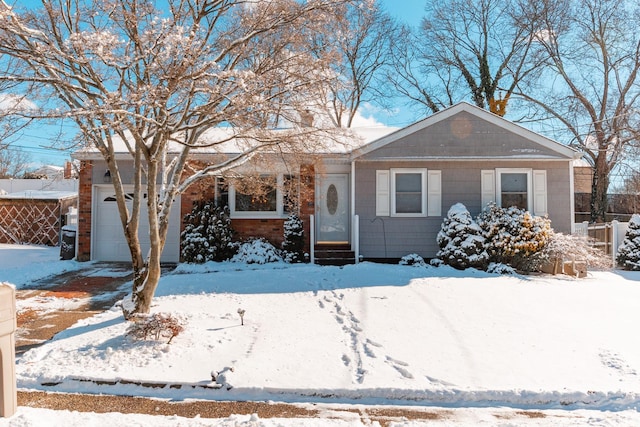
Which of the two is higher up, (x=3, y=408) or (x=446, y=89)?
(x=446, y=89)

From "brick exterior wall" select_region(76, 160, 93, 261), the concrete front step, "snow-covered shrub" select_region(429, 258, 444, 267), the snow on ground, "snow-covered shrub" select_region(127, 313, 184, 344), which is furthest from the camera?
"brick exterior wall" select_region(76, 160, 93, 261)

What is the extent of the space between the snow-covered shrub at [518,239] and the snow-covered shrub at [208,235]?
671cm

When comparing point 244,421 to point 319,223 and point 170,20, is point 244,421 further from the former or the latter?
point 319,223

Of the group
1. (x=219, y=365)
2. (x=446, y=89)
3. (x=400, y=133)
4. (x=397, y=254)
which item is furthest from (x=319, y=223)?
(x=446, y=89)

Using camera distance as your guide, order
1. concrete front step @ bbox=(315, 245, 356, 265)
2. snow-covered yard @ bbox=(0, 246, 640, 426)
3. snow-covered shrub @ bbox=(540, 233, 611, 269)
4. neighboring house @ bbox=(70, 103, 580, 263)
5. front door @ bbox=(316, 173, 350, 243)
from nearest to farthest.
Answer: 1. snow-covered yard @ bbox=(0, 246, 640, 426)
2. snow-covered shrub @ bbox=(540, 233, 611, 269)
3. concrete front step @ bbox=(315, 245, 356, 265)
4. neighboring house @ bbox=(70, 103, 580, 263)
5. front door @ bbox=(316, 173, 350, 243)

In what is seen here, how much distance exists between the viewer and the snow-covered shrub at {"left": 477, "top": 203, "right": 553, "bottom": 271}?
995 centimetres

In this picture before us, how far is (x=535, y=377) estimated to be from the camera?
4305mm

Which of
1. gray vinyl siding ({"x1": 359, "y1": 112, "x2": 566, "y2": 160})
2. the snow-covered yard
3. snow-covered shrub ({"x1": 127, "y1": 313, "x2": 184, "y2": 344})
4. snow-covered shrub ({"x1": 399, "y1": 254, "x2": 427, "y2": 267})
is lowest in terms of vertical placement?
the snow-covered yard

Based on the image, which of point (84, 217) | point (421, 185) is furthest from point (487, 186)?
point (84, 217)

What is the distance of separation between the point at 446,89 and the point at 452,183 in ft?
56.6

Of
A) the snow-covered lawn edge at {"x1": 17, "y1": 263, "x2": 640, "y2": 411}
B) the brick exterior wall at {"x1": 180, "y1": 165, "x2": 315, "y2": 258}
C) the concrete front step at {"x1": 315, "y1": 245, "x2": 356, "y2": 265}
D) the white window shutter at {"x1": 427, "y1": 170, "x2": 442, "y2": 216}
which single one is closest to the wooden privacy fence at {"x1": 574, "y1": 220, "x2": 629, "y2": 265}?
the white window shutter at {"x1": 427, "y1": 170, "x2": 442, "y2": 216}

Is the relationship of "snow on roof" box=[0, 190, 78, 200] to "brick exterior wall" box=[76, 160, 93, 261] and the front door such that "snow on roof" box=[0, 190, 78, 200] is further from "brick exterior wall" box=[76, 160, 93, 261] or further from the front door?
the front door

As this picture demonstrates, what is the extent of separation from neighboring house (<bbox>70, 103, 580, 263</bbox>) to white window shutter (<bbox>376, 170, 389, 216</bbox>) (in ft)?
0.09

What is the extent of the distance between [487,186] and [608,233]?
5.07m
